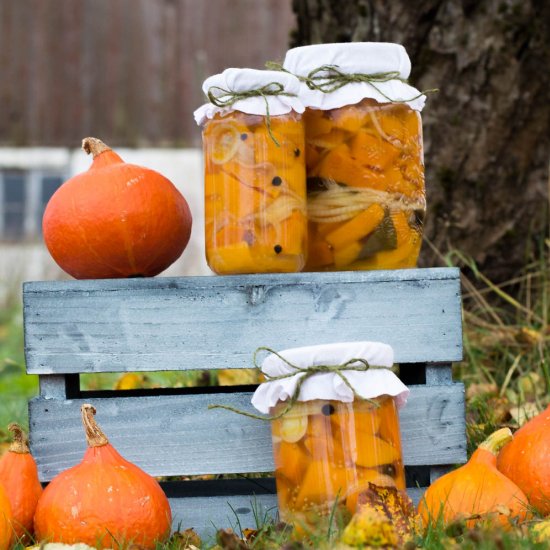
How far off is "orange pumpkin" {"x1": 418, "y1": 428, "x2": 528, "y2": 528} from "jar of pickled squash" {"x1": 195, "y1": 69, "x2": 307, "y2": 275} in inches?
20.4

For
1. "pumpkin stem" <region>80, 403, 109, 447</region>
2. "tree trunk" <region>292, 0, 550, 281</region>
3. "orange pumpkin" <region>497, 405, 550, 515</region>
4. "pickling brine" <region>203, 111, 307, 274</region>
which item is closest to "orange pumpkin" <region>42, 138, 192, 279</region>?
"pickling brine" <region>203, 111, 307, 274</region>

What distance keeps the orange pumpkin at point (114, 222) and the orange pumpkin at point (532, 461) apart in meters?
0.82

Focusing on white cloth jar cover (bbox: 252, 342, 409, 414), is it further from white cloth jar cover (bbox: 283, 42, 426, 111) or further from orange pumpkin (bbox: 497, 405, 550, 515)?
white cloth jar cover (bbox: 283, 42, 426, 111)

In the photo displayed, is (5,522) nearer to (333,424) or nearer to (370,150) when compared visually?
(333,424)

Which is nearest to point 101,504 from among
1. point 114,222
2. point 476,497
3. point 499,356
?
point 114,222

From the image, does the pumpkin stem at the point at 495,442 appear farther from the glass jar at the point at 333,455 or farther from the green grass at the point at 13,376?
the green grass at the point at 13,376

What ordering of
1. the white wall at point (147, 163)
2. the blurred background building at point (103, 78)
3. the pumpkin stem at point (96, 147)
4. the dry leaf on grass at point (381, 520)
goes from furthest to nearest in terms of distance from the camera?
the blurred background building at point (103, 78)
the white wall at point (147, 163)
the pumpkin stem at point (96, 147)
the dry leaf on grass at point (381, 520)

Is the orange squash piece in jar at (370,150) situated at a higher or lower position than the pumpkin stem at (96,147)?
lower

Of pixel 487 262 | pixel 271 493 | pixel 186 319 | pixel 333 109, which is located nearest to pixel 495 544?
pixel 271 493

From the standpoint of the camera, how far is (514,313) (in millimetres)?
3045

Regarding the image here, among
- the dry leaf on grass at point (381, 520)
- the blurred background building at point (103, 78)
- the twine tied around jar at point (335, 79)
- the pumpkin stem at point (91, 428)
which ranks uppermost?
the blurred background building at point (103, 78)

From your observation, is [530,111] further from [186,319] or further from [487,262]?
[186,319]

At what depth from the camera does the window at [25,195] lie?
28.6ft

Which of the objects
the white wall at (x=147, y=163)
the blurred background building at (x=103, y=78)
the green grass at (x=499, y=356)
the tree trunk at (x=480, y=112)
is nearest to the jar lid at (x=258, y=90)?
the green grass at (x=499, y=356)
